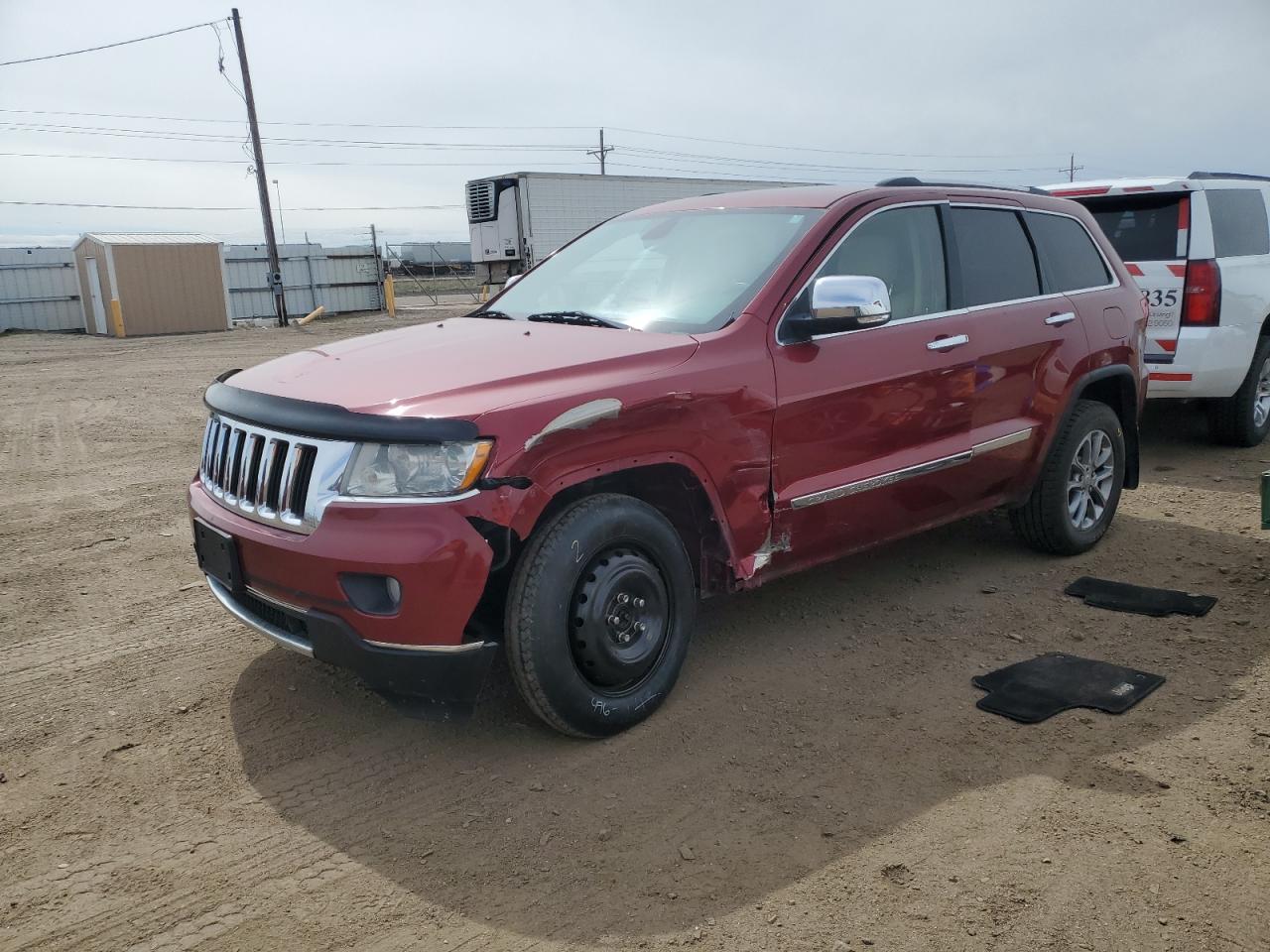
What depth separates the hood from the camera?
3199mm

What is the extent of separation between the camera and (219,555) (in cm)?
354

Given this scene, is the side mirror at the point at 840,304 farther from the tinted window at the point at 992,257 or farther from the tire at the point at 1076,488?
the tire at the point at 1076,488

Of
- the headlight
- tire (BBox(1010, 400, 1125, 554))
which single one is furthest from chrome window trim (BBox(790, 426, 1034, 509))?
the headlight

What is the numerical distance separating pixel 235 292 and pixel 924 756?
99.1 feet

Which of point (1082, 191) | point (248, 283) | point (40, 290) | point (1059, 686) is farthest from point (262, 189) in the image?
point (1059, 686)

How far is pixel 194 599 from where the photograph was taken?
195 inches

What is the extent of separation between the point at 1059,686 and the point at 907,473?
3.38 feet

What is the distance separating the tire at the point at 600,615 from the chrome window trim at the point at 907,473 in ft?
2.09

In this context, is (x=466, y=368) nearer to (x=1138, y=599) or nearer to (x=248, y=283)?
(x=1138, y=599)

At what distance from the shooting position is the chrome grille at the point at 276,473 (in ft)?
10.4

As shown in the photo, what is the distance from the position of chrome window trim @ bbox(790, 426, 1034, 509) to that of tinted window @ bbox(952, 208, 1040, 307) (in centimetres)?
65

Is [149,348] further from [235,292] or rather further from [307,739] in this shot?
[307,739]

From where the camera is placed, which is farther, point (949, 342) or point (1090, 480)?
point (1090, 480)

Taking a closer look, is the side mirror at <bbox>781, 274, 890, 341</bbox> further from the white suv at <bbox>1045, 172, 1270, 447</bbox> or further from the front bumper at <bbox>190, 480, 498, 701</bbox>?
the white suv at <bbox>1045, 172, 1270, 447</bbox>
